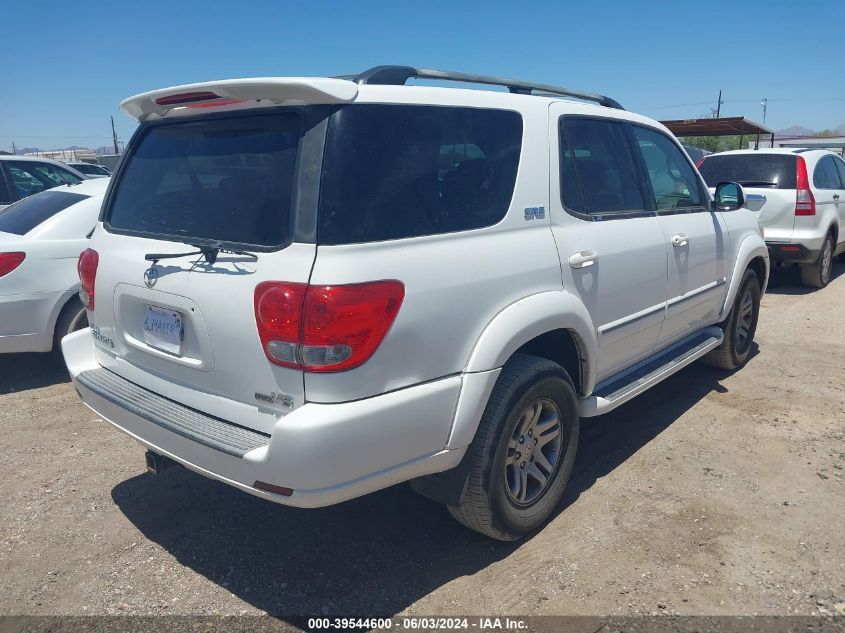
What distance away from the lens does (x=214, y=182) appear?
9.01ft

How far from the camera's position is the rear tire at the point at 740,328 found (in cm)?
530

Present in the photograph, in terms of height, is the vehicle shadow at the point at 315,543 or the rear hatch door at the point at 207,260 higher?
the rear hatch door at the point at 207,260

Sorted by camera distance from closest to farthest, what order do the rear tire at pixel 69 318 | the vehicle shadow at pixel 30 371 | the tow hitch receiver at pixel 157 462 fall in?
the tow hitch receiver at pixel 157 462
the rear tire at pixel 69 318
the vehicle shadow at pixel 30 371

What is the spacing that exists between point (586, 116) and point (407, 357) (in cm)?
197

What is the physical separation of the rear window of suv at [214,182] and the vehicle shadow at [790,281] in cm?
795

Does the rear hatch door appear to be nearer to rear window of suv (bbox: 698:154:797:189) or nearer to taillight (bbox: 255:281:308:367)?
taillight (bbox: 255:281:308:367)

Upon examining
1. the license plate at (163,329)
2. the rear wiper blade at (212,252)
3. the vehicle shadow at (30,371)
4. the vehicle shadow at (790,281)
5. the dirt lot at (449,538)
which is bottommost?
the dirt lot at (449,538)

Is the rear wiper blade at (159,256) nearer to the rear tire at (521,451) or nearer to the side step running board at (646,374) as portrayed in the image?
the rear tire at (521,451)

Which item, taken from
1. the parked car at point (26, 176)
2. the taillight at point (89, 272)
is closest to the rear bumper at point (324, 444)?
the taillight at point (89, 272)

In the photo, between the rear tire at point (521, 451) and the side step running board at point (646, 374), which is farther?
the side step running board at point (646, 374)

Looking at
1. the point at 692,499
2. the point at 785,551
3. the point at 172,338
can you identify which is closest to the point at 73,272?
the point at 172,338

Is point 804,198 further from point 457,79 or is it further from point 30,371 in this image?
point 30,371

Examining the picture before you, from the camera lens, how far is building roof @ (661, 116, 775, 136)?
1489cm

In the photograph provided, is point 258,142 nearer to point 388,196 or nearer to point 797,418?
point 388,196
